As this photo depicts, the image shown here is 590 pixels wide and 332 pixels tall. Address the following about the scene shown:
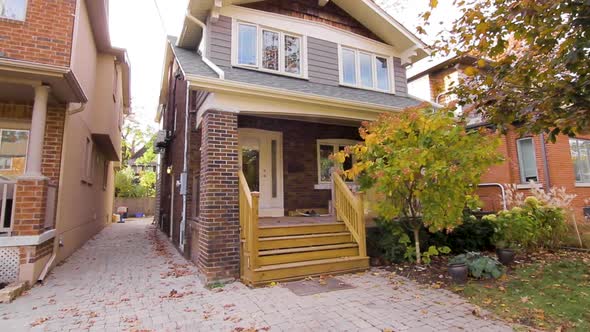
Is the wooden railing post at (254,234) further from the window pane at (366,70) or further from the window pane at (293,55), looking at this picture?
the window pane at (366,70)

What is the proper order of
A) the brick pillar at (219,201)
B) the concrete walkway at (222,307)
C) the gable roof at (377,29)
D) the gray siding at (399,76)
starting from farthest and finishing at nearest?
the gray siding at (399,76)
the gable roof at (377,29)
the brick pillar at (219,201)
the concrete walkway at (222,307)

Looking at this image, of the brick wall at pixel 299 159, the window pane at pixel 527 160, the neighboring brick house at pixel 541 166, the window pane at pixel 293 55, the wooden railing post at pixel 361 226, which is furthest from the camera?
the window pane at pixel 527 160

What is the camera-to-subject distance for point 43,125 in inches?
216

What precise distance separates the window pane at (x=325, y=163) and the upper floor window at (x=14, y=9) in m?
6.83

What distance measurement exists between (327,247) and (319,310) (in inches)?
80.2

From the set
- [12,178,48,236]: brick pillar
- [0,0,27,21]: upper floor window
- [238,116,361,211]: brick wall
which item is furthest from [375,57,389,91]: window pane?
[12,178,48,236]: brick pillar

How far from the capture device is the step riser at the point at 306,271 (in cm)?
521

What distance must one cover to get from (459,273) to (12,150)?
8.61 m

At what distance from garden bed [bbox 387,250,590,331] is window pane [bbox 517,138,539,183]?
443 centimetres

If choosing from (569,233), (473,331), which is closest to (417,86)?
(569,233)

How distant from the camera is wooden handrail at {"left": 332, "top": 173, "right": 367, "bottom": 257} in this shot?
6305mm

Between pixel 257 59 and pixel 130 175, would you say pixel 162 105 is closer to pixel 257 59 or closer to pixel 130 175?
pixel 257 59

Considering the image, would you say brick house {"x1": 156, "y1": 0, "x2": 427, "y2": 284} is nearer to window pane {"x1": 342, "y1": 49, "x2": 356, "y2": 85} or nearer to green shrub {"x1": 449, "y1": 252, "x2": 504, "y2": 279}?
window pane {"x1": 342, "y1": 49, "x2": 356, "y2": 85}

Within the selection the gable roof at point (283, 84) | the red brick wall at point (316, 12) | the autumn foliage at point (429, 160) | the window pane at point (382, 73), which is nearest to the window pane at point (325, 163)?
the gable roof at point (283, 84)
